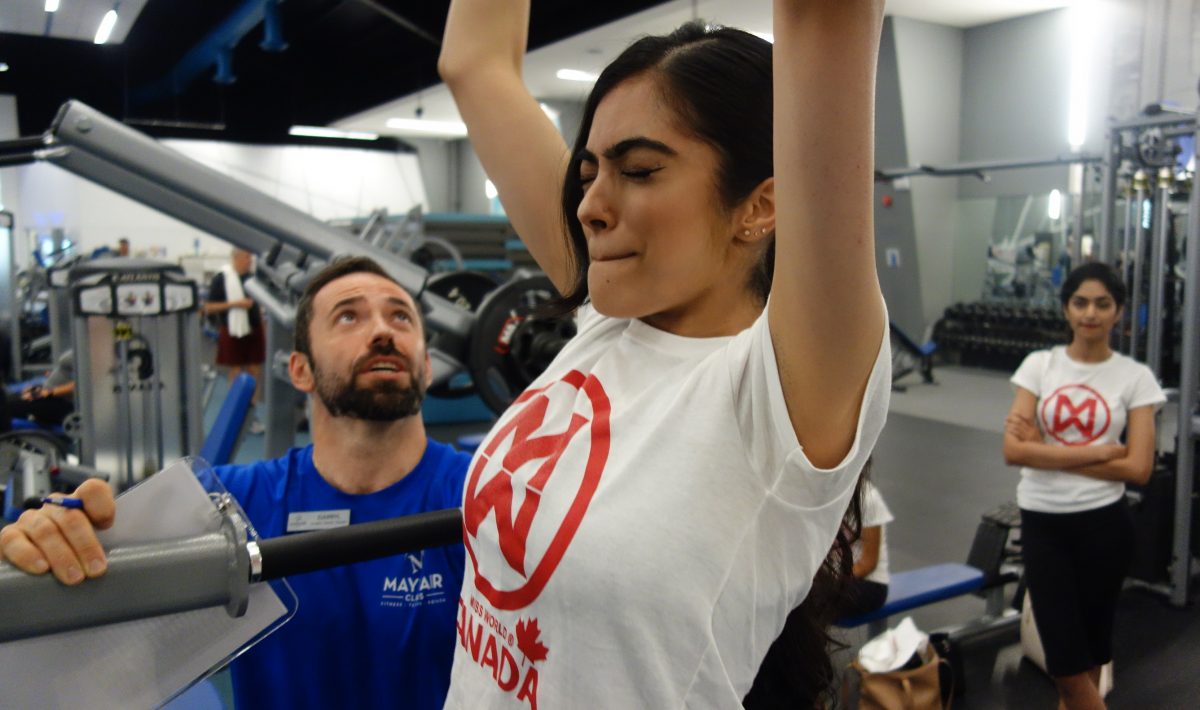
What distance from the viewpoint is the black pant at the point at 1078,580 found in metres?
2.38

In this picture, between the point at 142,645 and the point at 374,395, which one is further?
the point at 374,395

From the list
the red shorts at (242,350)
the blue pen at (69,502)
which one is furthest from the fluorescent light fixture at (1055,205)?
the blue pen at (69,502)

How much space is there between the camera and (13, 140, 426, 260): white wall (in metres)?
9.54

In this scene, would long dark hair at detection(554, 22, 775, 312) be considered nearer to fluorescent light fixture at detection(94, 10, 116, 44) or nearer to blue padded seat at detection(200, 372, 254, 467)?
fluorescent light fixture at detection(94, 10, 116, 44)

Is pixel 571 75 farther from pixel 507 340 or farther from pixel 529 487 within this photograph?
pixel 529 487

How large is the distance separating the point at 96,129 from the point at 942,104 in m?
9.26

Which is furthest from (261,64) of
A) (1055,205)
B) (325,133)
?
(1055,205)

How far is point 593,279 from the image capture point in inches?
30.5

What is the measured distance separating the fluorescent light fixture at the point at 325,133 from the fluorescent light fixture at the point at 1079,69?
1089cm

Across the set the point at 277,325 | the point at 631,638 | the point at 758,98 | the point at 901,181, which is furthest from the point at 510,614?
the point at 901,181

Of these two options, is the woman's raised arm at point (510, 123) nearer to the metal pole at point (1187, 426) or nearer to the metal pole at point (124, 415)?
the metal pole at point (1187, 426)

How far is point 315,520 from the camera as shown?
143 cm

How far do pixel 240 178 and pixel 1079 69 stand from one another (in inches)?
379

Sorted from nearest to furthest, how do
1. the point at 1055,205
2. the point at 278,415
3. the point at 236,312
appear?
1. the point at 278,415
2. the point at 236,312
3. the point at 1055,205
